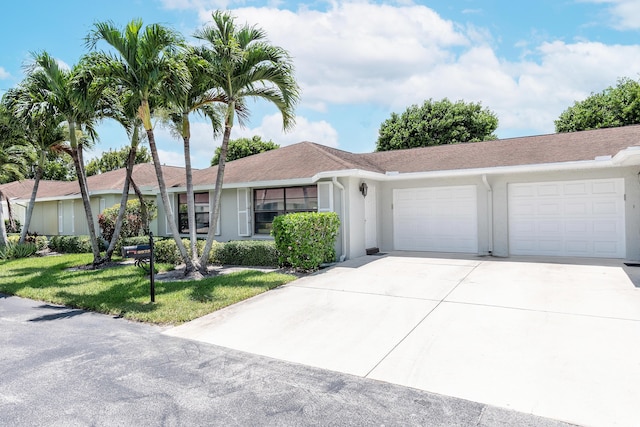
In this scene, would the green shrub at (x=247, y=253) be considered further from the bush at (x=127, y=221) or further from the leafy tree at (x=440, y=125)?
the leafy tree at (x=440, y=125)

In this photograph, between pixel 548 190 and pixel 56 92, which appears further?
pixel 548 190

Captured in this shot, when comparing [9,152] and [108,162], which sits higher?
[108,162]

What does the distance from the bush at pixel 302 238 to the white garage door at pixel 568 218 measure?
590 cm

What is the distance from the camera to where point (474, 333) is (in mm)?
5012

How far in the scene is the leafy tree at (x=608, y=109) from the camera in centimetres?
2238

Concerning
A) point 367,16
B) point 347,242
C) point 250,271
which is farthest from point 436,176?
point 250,271

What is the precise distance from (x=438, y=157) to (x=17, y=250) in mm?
16585

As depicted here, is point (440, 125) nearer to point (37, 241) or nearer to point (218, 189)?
point (218, 189)

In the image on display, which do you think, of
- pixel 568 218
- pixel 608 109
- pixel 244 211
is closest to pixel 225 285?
pixel 244 211

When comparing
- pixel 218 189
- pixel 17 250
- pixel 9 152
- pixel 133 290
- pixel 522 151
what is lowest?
pixel 133 290

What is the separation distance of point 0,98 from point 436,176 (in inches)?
555

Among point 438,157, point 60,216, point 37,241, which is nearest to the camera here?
point 438,157

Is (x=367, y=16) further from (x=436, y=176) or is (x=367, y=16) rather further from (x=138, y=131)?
(x=138, y=131)

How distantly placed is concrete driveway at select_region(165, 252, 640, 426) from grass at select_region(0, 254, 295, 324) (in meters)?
0.54
